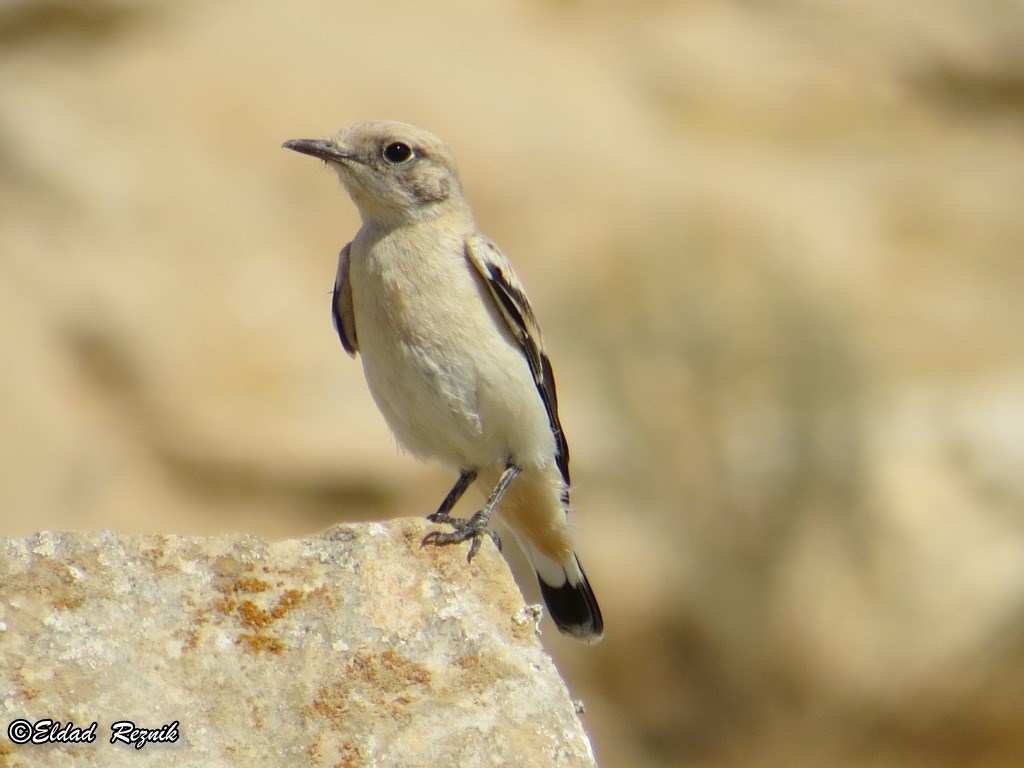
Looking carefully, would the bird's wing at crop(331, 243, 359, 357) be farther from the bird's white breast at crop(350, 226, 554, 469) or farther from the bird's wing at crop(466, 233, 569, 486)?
the bird's wing at crop(466, 233, 569, 486)

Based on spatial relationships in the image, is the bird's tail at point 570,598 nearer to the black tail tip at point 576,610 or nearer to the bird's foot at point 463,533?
the black tail tip at point 576,610

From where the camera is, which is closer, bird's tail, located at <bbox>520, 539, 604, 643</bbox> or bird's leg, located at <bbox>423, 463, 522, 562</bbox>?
bird's leg, located at <bbox>423, 463, 522, 562</bbox>

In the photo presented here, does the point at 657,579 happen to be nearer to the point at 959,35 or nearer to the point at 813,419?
the point at 813,419

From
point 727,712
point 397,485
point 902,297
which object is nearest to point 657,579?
point 727,712

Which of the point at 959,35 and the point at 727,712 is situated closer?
the point at 727,712

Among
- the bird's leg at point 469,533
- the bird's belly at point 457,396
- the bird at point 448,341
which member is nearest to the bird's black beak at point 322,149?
the bird at point 448,341

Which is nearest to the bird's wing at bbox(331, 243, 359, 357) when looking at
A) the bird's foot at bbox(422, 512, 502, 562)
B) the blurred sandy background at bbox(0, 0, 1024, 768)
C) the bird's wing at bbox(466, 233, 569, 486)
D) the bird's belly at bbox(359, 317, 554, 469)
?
the bird's belly at bbox(359, 317, 554, 469)
